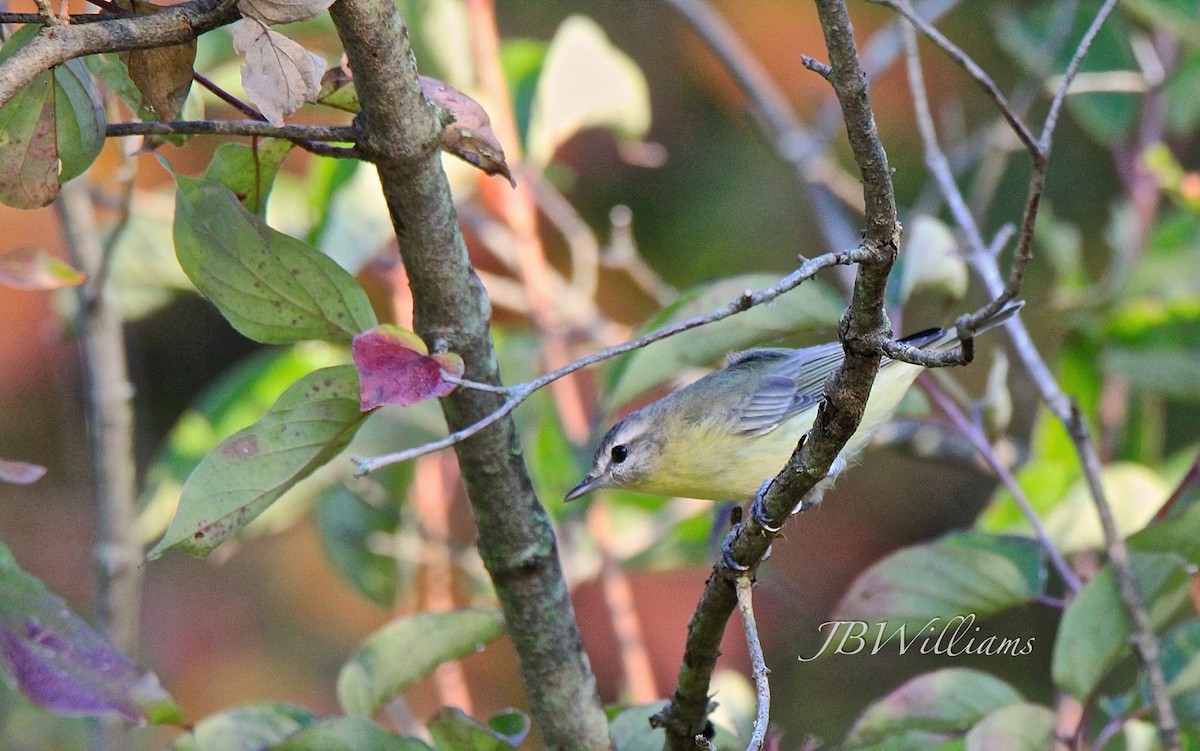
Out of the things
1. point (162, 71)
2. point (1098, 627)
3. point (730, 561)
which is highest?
point (162, 71)

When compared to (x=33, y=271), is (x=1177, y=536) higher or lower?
lower

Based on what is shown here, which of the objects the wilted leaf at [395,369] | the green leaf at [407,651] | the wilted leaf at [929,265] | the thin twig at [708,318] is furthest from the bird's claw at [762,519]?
the wilted leaf at [929,265]

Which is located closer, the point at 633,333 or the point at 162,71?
the point at 162,71

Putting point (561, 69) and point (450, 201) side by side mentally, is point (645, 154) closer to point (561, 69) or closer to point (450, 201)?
point (561, 69)

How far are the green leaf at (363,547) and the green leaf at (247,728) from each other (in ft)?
3.60

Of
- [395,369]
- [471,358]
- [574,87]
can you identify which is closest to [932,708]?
[471,358]

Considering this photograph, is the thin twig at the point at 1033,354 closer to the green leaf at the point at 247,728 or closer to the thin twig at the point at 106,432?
the green leaf at the point at 247,728

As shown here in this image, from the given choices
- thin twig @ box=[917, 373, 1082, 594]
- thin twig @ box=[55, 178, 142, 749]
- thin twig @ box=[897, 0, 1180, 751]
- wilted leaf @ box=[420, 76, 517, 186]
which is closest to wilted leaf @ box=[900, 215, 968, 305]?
thin twig @ box=[897, 0, 1180, 751]

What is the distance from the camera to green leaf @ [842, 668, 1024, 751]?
158cm

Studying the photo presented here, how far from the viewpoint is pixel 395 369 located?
1105 millimetres

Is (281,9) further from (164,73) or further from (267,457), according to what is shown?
(267,457)

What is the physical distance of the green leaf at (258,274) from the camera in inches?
46.6

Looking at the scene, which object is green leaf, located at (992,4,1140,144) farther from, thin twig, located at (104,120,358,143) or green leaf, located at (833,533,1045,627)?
thin twig, located at (104,120,358,143)

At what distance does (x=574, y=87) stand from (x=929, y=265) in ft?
3.97
